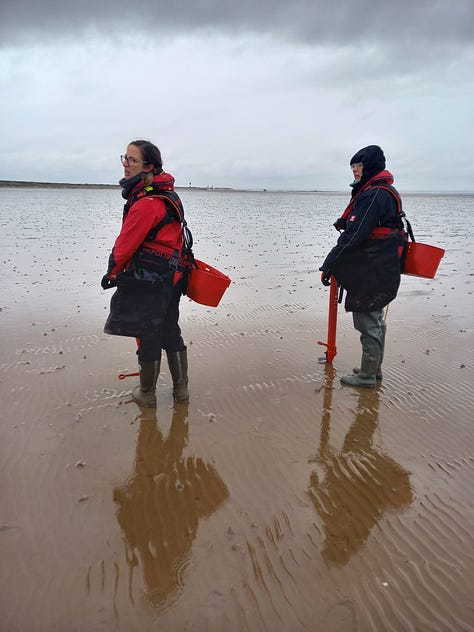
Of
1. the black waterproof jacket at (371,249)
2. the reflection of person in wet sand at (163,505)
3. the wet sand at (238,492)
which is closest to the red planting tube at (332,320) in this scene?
the wet sand at (238,492)

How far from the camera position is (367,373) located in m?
5.41

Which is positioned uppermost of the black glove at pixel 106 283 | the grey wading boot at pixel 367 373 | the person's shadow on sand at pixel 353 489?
the black glove at pixel 106 283

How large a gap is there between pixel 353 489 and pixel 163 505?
1.54 m

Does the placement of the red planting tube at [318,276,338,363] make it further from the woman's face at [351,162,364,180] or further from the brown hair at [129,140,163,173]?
the brown hair at [129,140,163,173]

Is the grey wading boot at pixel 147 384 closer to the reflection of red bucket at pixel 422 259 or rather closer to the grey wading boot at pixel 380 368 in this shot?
the grey wading boot at pixel 380 368

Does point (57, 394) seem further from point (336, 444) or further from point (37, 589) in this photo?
point (336, 444)

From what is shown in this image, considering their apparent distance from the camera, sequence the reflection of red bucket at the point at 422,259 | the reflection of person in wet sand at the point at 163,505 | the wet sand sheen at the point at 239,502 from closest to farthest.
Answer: the wet sand sheen at the point at 239,502 < the reflection of person in wet sand at the point at 163,505 < the reflection of red bucket at the point at 422,259

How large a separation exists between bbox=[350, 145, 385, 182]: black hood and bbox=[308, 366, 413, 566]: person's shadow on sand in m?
2.80

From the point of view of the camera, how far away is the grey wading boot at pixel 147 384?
474cm

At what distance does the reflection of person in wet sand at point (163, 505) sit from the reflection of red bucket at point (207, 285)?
4.59 ft

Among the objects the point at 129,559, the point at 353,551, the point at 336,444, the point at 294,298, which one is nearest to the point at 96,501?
the point at 129,559

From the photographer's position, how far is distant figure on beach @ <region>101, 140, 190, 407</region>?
4.13 meters

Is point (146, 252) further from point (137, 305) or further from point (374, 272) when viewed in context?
point (374, 272)

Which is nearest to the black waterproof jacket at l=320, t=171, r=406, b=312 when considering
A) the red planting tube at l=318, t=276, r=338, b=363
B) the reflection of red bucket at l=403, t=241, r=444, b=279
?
the reflection of red bucket at l=403, t=241, r=444, b=279
